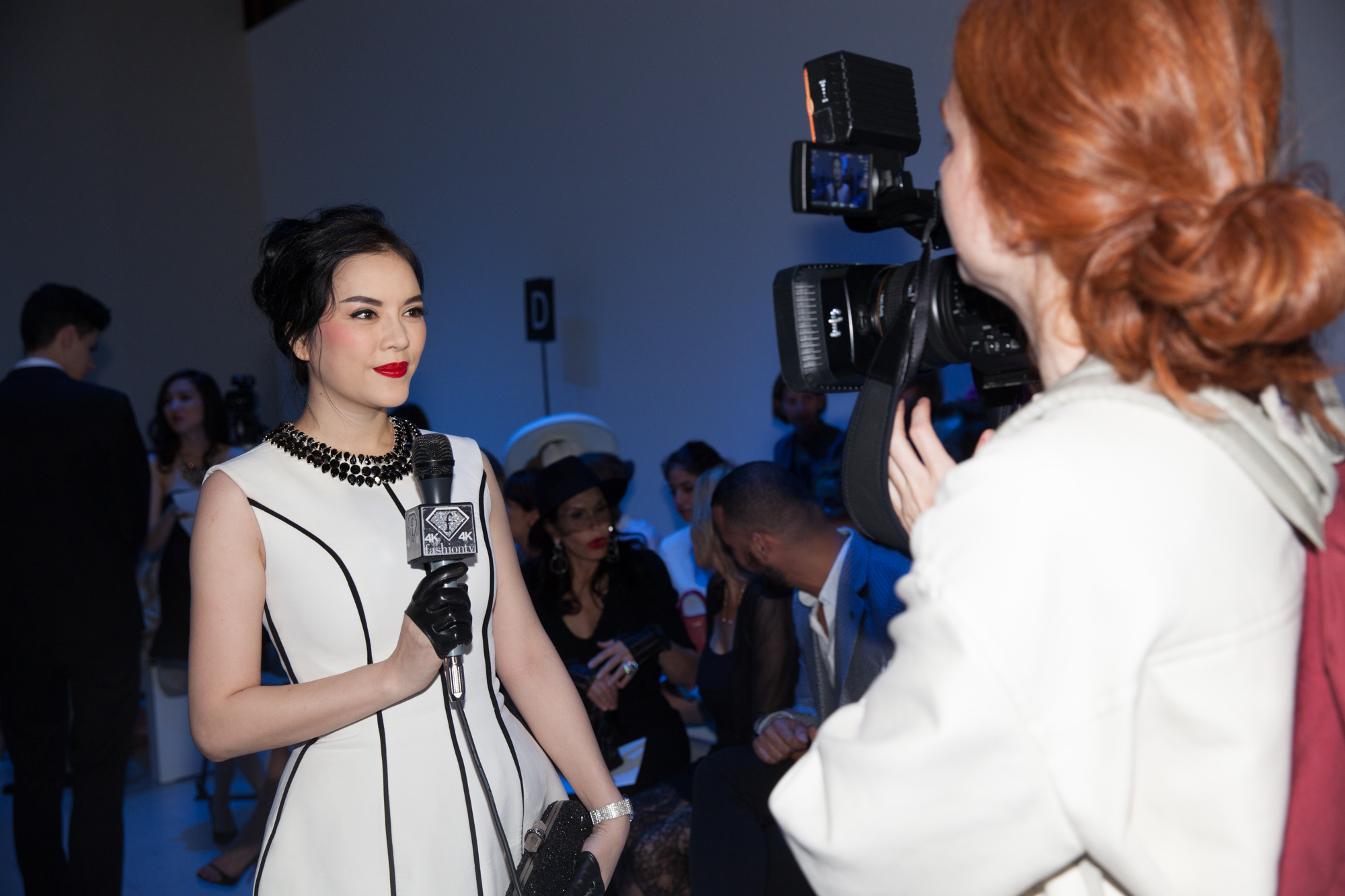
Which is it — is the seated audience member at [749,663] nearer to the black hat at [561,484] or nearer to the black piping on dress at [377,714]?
the black hat at [561,484]

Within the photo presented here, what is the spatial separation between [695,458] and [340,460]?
290 centimetres

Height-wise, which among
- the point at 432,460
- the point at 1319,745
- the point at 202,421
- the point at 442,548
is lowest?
the point at 1319,745

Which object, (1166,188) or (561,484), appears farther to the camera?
(561,484)

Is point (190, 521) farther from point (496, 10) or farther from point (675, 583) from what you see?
point (496, 10)

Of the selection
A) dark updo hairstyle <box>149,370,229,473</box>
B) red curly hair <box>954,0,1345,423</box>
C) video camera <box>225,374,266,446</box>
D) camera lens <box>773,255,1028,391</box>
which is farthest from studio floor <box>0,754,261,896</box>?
red curly hair <box>954,0,1345,423</box>

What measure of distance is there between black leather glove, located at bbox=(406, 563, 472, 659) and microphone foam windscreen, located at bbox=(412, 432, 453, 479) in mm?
126

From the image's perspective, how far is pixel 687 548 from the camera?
4078mm

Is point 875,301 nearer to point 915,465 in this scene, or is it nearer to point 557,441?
point 915,465

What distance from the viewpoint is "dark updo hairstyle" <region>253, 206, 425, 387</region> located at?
1.42 metres

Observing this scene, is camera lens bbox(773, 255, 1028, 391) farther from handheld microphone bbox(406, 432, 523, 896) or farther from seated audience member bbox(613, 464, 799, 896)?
seated audience member bbox(613, 464, 799, 896)

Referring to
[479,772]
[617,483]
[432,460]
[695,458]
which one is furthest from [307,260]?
[695,458]

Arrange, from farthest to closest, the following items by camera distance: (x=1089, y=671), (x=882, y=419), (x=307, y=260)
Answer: (x=307, y=260)
(x=882, y=419)
(x=1089, y=671)

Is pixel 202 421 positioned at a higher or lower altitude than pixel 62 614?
higher

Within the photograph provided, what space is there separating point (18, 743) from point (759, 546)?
95.8 inches
